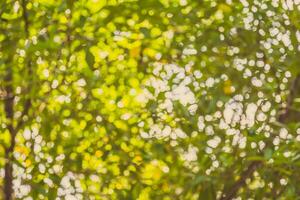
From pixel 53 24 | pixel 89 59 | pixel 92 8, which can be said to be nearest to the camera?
pixel 89 59

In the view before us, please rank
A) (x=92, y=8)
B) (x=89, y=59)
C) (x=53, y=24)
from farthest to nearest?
(x=92, y=8) < (x=53, y=24) < (x=89, y=59)

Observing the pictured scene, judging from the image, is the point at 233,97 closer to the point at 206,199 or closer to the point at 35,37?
the point at 206,199

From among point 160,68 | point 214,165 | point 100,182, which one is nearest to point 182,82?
point 160,68

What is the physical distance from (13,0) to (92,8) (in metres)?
0.53

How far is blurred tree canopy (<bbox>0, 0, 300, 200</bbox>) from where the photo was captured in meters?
4.25

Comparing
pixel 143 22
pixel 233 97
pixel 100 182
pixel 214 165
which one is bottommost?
pixel 100 182

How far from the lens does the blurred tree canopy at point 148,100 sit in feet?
14.0

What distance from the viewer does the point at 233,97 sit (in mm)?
4402

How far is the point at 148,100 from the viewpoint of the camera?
15.1 feet

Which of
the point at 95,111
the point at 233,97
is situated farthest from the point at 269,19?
the point at 95,111

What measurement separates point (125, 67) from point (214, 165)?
2.96ft

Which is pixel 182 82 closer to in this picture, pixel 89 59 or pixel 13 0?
pixel 89 59

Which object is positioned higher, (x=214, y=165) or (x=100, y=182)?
(x=214, y=165)

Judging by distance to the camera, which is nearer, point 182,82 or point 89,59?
point 89,59
